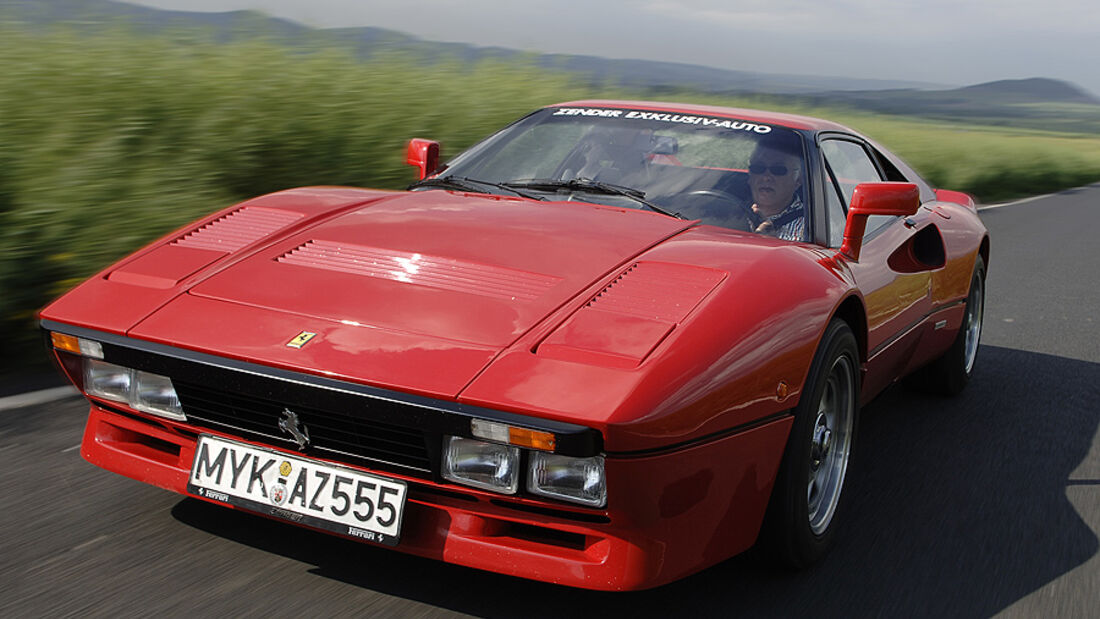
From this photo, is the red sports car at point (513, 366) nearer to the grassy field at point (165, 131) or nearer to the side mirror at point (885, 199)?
the side mirror at point (885, 199)

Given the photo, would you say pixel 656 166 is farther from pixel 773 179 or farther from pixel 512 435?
pixel 512 435

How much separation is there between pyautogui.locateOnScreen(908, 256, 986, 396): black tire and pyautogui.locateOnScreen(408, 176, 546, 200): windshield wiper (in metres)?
2.18

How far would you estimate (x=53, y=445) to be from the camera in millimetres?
3355

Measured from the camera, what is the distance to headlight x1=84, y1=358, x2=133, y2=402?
2596 millimetres

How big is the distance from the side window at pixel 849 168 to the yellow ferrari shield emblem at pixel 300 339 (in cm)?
173

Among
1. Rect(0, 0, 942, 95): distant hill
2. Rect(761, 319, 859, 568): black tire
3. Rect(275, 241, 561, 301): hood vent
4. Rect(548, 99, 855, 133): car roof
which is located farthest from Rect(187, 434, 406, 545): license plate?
Rect(0, 0, 942, 95): distant hill

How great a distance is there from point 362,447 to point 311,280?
526mm

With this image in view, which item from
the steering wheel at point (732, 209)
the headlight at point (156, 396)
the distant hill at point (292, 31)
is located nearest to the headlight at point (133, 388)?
the headlight at point (156, 396)

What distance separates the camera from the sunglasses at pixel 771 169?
11.4 feet

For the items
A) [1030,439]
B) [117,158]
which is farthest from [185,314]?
[117,158]

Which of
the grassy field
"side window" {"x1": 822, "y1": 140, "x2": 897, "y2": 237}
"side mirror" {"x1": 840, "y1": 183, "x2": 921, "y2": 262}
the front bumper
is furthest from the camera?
the grassy field

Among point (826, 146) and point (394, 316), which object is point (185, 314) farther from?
point (826, 146)

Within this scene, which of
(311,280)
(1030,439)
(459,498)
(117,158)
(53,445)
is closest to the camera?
(459,498)

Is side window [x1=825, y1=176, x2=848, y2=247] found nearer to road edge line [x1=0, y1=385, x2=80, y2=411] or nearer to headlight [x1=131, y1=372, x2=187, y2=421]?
headlight [x1=131, y1=372, x2=187, y2=421]
